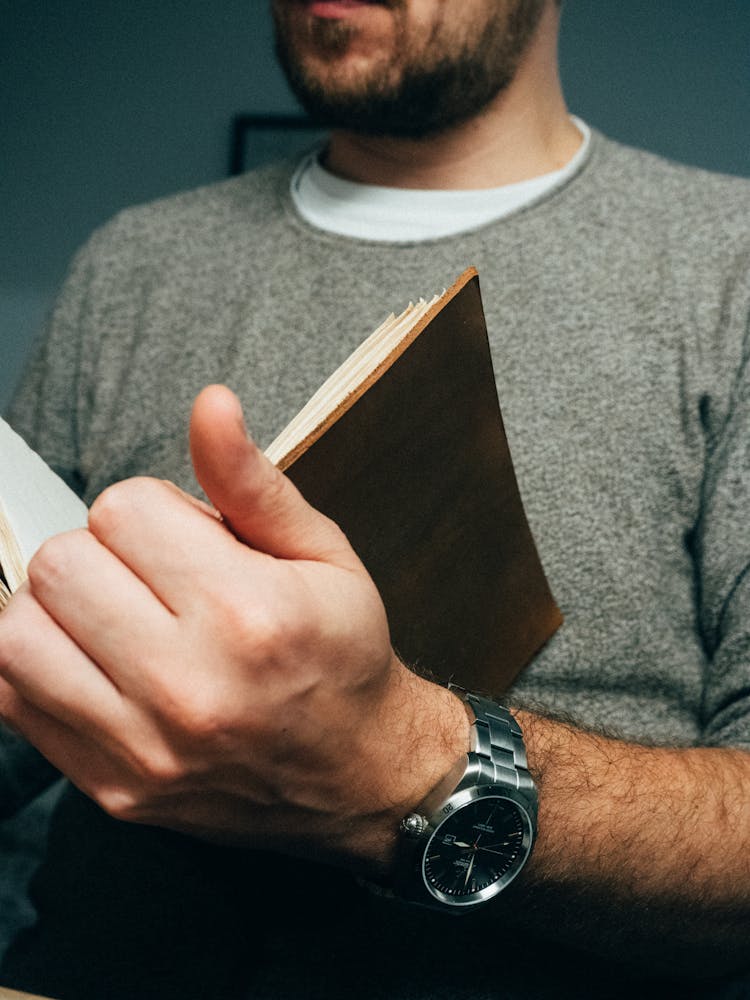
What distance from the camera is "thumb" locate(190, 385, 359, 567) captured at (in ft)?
1.04

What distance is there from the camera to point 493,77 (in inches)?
33.1

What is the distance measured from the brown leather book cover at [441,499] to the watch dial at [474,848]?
4.6 inches

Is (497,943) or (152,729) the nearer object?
(152,729)

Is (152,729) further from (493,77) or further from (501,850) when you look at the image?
(493,77)

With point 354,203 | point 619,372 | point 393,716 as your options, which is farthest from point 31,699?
point 354,203

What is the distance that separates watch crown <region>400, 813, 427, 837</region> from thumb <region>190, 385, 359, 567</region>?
160mm

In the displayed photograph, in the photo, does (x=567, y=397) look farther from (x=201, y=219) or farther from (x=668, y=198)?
(x=201, y=219)

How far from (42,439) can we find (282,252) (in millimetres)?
332

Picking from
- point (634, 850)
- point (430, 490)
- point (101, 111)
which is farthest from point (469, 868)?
point (101, 111)

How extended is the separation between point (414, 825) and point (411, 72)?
70cm

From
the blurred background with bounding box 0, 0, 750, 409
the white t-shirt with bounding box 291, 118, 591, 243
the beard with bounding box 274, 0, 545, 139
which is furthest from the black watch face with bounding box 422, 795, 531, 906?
the blurred background with bounding box 0, 0, 750, 409

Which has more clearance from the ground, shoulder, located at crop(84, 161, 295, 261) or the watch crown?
shoulder, located at crop(84, 161, 295, 261)

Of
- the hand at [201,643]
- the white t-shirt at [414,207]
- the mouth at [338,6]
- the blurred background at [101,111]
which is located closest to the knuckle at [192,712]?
the hand at [201,643]

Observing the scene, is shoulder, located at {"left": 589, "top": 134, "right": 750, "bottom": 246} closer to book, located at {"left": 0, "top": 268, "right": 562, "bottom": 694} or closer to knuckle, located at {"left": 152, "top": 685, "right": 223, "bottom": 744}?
book, located at {"left": 0, "top": 268, "right": 562, "bottom": 694}
